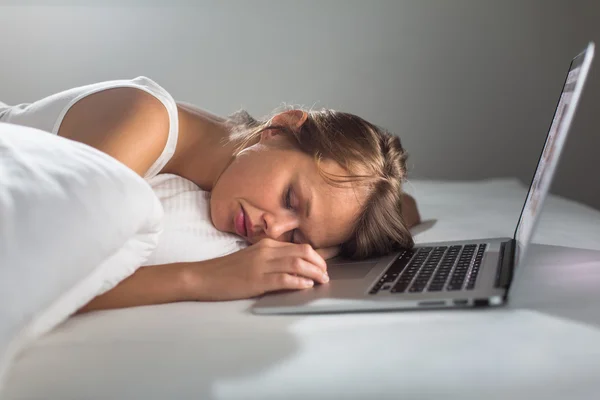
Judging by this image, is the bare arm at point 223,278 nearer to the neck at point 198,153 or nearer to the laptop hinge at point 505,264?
the laptop hinge at point 505,264

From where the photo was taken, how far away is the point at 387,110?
2.76 m

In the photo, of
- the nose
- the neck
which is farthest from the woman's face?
the neck

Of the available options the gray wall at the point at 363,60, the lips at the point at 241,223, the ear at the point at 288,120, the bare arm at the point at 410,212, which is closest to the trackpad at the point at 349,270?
the lips at the point at 241,223

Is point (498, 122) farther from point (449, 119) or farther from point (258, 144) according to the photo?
point (258, 144)

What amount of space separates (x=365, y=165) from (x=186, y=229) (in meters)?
0.34

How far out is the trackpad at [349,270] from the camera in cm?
101

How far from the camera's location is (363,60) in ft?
8.93

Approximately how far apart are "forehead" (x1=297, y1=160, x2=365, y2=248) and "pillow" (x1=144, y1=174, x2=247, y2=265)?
13 centimetres

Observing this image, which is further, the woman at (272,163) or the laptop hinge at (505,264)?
the woman at (272,163)

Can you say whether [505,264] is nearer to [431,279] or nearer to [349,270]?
[431,279]

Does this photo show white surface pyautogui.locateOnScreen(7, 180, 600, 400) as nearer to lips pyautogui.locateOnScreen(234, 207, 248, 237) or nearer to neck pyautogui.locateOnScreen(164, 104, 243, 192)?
lips pyautogui.locateOnScreen(234, 207, 248, 237)

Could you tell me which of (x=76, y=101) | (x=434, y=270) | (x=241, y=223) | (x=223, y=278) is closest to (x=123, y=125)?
(x=76, y=101)

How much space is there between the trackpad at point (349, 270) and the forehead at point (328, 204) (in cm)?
6

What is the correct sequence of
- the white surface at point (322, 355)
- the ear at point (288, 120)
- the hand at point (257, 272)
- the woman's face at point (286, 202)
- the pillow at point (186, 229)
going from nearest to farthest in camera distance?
the white surface at point (322, 355)
the hand at point (257, 272)
the pillow at point (186, 229)
the woman's face at point (286, 202)
the ear at point (288, 120)
